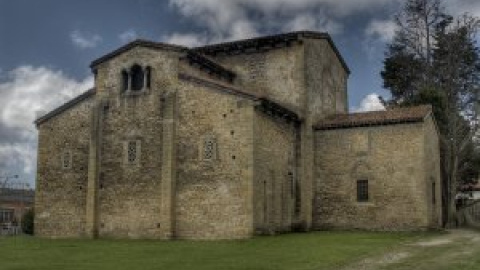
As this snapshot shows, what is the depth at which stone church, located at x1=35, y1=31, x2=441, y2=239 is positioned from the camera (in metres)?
28.0

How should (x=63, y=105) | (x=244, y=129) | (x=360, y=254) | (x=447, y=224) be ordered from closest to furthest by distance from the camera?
(x=360, y=254), (x=244, y=129), (x=63, y=105), (x=447, y=224)

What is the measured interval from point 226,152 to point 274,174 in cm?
323

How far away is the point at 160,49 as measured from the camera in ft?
99.2

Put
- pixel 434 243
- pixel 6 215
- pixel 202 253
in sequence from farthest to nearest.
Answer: pixel 6 215
pixel 434 243
pixel 202 253

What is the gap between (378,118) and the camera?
3256cm

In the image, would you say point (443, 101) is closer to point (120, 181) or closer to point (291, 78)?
point (291, 78)

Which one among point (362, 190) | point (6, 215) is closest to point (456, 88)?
point (362, 190)

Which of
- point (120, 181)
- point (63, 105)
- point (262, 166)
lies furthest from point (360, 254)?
point (63, 105)

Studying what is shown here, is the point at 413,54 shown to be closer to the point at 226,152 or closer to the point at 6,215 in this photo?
the point at 226,152

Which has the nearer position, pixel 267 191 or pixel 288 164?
pixel 267 191

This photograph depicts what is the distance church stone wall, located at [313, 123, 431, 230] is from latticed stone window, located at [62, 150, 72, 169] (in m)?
13.5

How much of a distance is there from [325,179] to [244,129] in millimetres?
7938

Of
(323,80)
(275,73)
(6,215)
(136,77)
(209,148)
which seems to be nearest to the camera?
(209,148)

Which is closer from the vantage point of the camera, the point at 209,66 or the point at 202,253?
the point at 202,253
